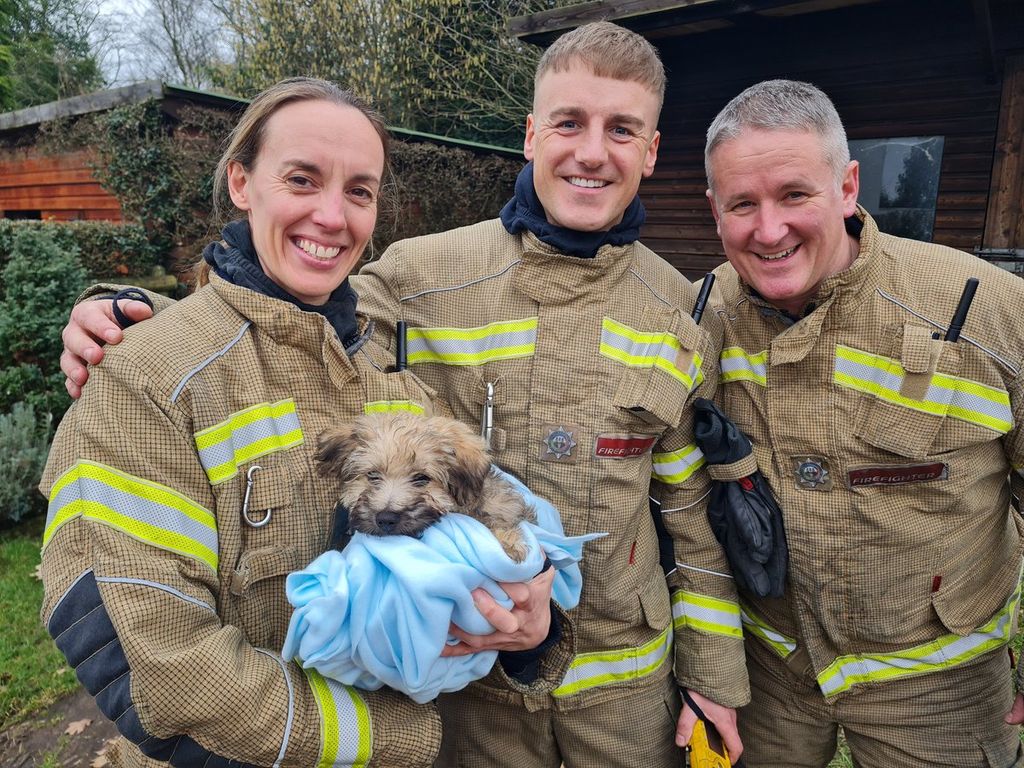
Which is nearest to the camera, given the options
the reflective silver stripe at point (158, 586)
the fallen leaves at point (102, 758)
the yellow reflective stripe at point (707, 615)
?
the reflective silver stripe at point (158, 586)

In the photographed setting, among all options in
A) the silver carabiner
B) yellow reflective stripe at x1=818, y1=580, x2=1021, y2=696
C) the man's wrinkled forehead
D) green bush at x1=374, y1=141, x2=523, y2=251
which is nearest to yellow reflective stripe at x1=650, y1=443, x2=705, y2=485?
yellow reflective stripe at x1=818, y1=580, x2=1021, y2=696

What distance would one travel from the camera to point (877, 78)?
8.98m

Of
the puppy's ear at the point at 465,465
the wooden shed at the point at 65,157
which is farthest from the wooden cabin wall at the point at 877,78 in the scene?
the puppy's ear at the point at 465,465

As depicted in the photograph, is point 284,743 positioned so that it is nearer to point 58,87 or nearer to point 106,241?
point 106,241

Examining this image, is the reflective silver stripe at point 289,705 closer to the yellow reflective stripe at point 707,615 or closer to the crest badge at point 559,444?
the crest badge at point 559,444

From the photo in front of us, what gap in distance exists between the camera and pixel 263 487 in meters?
1.87

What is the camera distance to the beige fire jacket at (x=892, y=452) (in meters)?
2.50

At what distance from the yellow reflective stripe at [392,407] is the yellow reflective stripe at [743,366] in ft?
4.34

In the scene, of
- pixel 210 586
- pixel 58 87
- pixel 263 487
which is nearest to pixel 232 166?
pixel 263 487

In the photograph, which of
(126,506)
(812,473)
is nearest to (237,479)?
(126,506)

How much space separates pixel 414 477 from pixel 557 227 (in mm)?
1177

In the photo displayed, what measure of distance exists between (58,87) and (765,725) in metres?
27.8

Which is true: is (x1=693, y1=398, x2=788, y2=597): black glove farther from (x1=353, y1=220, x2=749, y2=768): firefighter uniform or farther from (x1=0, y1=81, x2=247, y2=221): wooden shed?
(x1=0, y1=81, x2=247, y2=221): wooden shed

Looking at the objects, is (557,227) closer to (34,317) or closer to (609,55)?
(609,55)
